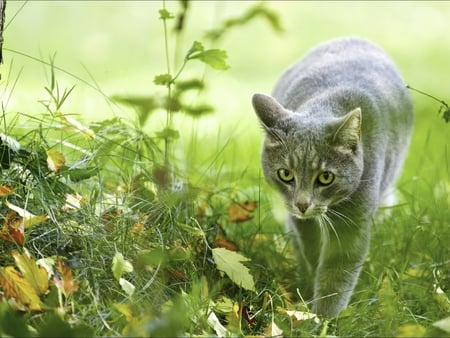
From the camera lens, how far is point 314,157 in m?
3.17

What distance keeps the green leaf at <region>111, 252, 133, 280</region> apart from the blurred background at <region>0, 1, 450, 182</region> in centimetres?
273

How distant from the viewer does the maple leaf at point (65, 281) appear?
2404mm

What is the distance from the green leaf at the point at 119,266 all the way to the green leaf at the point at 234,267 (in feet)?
1.52

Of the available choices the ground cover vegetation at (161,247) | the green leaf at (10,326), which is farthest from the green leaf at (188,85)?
the green leaf at (10,326)

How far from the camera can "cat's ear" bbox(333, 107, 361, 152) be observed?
3047mm

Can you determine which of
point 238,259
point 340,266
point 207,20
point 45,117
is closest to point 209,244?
point 238,259

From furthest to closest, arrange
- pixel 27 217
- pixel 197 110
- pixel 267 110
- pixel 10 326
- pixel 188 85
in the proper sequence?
pixel 197 110, pixel 267 110, pixel 188 85, pixel 27 217, pixel 10 326

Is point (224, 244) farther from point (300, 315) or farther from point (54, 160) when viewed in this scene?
point (54, 160)

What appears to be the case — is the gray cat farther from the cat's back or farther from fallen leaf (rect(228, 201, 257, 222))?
fallen leaf (rect(228, 201, 257, 222))

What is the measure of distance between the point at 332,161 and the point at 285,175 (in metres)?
0.21

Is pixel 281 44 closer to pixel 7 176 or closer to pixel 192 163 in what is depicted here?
pixel 192 163

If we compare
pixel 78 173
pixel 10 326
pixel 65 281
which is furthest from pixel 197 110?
pixel 10 326

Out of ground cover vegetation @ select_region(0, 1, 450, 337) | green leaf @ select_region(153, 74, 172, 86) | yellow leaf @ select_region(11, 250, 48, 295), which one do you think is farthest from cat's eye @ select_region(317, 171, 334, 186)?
yellow leaf @ select_region(11, 250, 48, 295)

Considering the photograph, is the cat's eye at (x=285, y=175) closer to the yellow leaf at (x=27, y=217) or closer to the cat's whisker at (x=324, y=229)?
the cat's whisker at (x=324, y=229)
